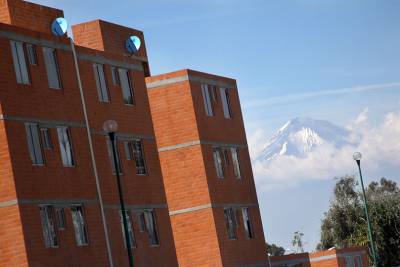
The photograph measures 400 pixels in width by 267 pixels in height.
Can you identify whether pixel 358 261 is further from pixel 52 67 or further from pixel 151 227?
pixel 52 67

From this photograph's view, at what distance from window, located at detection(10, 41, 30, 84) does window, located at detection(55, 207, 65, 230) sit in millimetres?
4899

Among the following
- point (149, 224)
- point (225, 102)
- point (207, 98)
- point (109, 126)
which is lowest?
Result: point (149, 224)

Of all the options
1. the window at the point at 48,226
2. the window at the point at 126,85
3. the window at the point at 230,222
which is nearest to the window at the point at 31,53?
the window at the point at 48,226

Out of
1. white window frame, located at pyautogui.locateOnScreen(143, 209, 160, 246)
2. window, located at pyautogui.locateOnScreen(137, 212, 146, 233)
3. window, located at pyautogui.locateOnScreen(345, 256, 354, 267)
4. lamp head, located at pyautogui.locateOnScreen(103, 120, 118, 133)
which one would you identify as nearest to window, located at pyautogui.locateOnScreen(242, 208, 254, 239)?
white window frame, located at pyautogui.locateOnScreen(143, 209, 160, 246)

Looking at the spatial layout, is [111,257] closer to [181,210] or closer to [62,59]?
[62,59]

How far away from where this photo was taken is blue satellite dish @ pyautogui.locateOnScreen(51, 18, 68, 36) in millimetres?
49562

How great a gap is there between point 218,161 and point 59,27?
48.6 feet

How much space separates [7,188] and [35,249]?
2369mm

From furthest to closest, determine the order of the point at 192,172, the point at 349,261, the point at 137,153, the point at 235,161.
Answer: the point at 349,261
the point at 235,161
the point at 192,172
the point at 137,153

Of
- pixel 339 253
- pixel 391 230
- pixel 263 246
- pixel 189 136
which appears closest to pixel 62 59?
pixel 189 136

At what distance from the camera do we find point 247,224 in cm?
6328

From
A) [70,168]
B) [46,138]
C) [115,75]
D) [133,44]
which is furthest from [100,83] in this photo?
[133,44]

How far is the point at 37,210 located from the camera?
4319 centimetres

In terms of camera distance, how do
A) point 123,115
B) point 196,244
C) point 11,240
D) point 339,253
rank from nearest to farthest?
1. point 11,240
2. point 123,115
3. point 196,244
4. point 339,253
